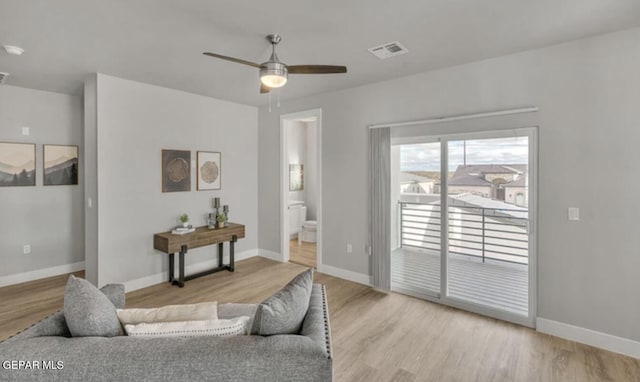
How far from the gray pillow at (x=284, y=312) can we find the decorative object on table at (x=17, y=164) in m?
4.59

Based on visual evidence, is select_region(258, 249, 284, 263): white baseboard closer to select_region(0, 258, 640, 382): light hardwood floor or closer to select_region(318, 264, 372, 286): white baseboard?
select_region(318, 264, 372, 286): white baseboard

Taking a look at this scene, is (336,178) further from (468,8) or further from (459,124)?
(468,8)

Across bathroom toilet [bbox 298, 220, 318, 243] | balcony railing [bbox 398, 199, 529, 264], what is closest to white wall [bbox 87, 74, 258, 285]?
bathroom toilet [bbox 298, 220, 318, 243]

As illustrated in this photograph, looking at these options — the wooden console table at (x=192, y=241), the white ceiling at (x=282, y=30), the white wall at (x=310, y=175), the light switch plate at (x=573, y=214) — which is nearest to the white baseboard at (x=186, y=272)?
the wooden console table at (x=192, y=241)

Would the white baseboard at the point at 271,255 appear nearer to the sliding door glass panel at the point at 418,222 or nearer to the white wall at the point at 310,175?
the sliding door glass panel at the point at 418,222

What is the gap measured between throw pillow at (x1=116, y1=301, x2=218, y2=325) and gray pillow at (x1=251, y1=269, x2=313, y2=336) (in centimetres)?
30

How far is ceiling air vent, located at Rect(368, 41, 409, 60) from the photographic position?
288 centimetres

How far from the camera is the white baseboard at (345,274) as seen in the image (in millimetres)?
4223

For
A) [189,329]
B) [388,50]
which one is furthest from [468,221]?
[189,329]

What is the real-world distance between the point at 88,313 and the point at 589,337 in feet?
12.4

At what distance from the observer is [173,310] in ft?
5.35

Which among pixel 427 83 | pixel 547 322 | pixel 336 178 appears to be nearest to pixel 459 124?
pixel 427 83

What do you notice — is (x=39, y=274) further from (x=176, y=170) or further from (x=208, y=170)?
(x=208, y=170)

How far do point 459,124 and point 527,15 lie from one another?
1217 millimetres
